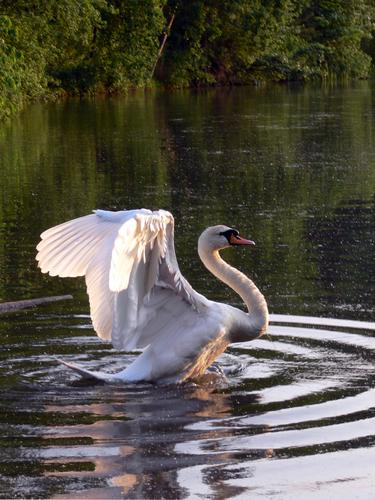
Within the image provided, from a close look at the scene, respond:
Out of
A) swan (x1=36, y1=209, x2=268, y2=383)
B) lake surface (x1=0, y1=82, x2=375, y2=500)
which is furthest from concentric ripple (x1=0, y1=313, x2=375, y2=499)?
swan (x1=36, y1=209, x2=268, y2=383)

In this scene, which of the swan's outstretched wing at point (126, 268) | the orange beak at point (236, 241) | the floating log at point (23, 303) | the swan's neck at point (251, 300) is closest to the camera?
the swan's outstretched wing at point (126, 268)

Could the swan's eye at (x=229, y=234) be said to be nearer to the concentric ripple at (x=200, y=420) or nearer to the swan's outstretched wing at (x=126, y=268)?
the swan's outstretched wing at (x=126, y=268)

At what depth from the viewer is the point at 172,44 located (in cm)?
5150

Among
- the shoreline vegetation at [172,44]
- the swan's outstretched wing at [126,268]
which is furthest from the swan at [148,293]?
the shoreline vegetation at [172,44]

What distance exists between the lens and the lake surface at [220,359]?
20.0 ft

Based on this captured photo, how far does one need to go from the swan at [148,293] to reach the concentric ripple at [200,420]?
204 mm

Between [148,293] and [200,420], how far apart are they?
1.00 meters

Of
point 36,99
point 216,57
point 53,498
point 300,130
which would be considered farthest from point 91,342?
point 216,57

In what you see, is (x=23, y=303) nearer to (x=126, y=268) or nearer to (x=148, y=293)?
(x=148, y=293)

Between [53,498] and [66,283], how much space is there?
5.54 m

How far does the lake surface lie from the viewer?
611cm

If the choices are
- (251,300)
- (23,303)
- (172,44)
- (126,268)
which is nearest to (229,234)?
(251,300)

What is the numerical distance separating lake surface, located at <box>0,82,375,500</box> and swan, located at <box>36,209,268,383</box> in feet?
0.69

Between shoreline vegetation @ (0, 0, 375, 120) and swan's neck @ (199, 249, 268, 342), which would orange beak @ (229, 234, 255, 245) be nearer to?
swan's neck @ (199, 249, 268, 342)
